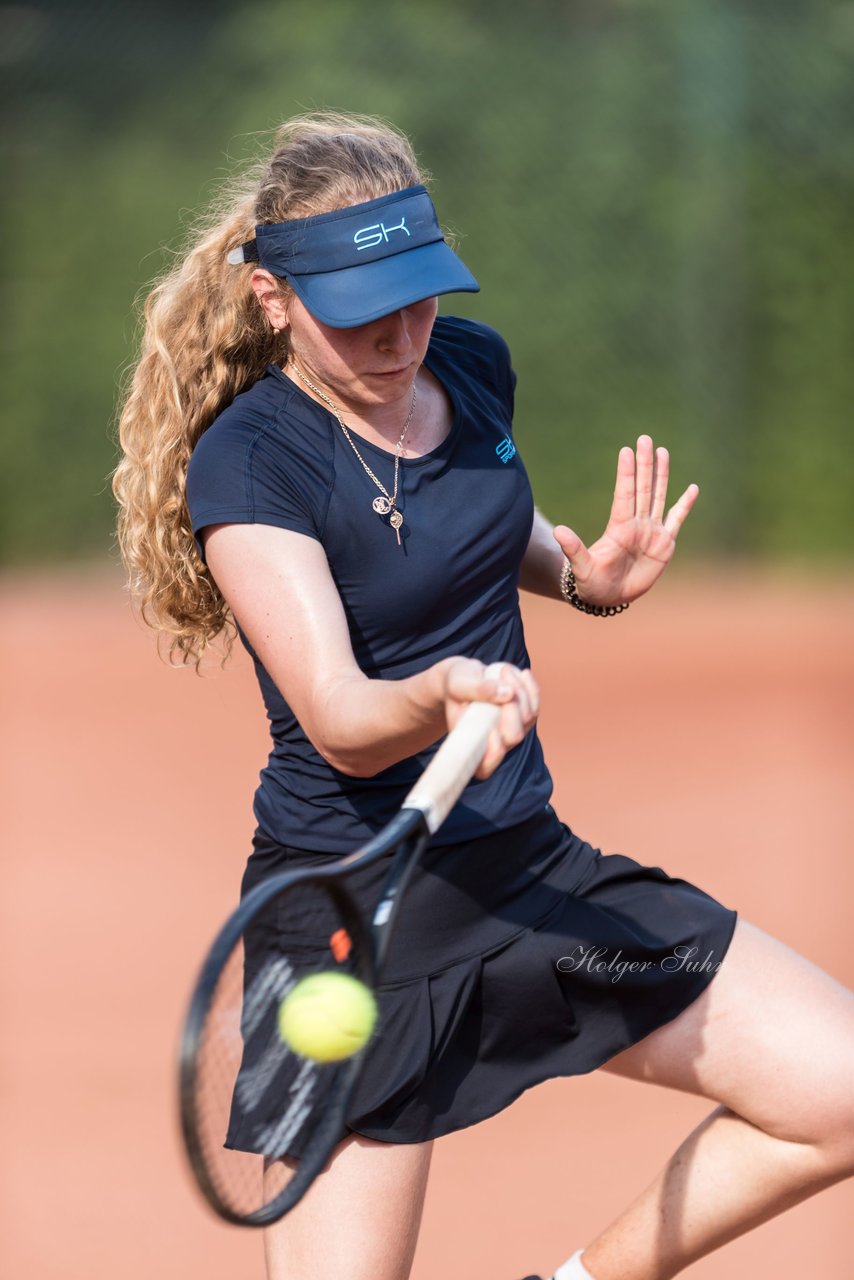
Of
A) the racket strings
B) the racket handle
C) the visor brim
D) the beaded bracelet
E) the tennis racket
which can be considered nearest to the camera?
the tennis racket

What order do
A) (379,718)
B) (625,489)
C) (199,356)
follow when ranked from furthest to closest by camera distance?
(625,489) < (199,356) < (379,718)

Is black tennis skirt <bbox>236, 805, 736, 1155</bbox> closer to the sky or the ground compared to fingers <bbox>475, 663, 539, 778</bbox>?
closer to the ground

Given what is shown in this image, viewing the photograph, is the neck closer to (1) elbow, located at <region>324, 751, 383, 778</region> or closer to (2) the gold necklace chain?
(2) the gold necklace chain

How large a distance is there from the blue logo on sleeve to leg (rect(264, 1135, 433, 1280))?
2.91 ft

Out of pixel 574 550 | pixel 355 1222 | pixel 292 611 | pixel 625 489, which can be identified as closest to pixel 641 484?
pixel 625 489

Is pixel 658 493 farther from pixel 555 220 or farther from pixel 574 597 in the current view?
pixel 555 220

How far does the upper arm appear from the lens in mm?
1968

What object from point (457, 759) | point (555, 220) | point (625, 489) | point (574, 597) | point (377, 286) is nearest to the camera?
point (457, 759)

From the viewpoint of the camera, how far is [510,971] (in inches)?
88.1

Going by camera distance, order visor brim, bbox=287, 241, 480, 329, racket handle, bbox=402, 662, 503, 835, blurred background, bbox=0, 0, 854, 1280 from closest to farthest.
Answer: racket handle, bbox=402, 662, 503, 835, visor brim, bbox=287, 241, 480, 329, blurred background, bbox=0, 0, 854, 1280

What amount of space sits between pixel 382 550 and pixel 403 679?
0.20 metres

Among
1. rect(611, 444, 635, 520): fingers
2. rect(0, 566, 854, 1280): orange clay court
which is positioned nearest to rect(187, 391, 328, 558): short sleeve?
rect(611, 444, 635, 520): fingers

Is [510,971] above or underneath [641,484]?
underneath

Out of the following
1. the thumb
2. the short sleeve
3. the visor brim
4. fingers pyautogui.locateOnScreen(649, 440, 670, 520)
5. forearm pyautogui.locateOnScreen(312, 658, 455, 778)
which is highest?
the visor brim
